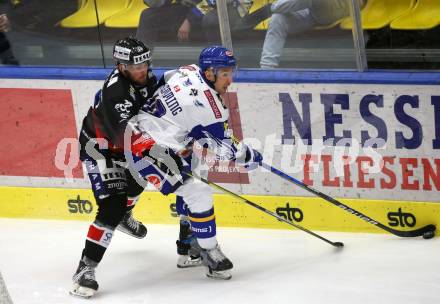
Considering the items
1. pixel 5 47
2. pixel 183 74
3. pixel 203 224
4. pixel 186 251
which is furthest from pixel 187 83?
pixel 5 47

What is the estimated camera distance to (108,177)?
4859mm

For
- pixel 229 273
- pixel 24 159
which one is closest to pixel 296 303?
pixel 229 273

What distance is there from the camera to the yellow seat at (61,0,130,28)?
19.2 ft

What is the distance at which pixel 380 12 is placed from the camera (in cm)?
532

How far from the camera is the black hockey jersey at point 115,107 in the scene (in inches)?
183

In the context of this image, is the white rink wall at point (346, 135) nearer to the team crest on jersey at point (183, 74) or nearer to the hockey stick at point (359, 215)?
the hockey stick at point (359, 215)

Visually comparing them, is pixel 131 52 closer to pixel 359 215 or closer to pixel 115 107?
pixel 115 107

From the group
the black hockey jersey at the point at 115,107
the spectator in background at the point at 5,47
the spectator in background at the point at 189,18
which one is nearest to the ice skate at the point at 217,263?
the black hockey jersey at the point at 115,107

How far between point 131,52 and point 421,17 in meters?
1.66

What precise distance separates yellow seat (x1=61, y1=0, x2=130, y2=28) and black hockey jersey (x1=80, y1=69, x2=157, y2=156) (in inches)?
43.0

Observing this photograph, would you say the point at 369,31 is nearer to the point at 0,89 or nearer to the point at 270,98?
the point at 270,98

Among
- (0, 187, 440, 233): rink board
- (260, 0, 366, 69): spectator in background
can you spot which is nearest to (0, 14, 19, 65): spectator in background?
(0, 187, 440, 233): rink board

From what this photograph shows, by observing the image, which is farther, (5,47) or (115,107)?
(5,47)

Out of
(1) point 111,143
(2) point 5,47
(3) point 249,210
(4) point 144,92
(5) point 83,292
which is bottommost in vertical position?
(3) point 249,210
